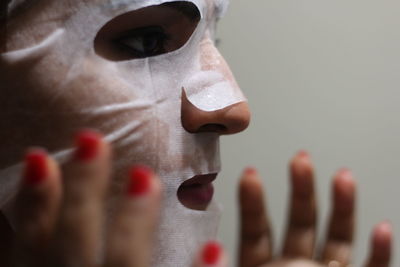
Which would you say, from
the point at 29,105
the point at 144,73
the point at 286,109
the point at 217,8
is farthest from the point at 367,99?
the point at 29,105

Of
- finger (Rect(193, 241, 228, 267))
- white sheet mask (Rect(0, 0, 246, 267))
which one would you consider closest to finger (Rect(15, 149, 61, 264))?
finger (Rect(193, 241, 228, 267))

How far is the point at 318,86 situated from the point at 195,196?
0.57 m

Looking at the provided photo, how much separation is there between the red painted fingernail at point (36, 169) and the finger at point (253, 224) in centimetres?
23

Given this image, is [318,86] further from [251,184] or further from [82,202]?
[82,202]

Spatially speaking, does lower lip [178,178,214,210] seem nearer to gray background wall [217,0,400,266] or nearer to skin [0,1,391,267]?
skin [0,1,391,267]

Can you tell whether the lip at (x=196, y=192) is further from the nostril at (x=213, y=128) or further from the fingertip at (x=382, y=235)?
the fingertip at (x=382, y=235)

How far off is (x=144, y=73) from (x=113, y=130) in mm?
93

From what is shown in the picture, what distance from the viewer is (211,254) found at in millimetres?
456

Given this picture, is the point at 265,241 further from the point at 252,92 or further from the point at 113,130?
the point at 252,92

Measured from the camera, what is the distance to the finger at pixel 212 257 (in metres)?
0.45

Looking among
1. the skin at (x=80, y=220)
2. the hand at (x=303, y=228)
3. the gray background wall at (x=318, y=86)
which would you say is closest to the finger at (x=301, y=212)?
the hand at (x=303, y=228)

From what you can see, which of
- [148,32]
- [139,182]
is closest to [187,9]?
[148,32]

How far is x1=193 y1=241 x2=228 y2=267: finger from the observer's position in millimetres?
453

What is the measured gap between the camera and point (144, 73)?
0.73 meters
